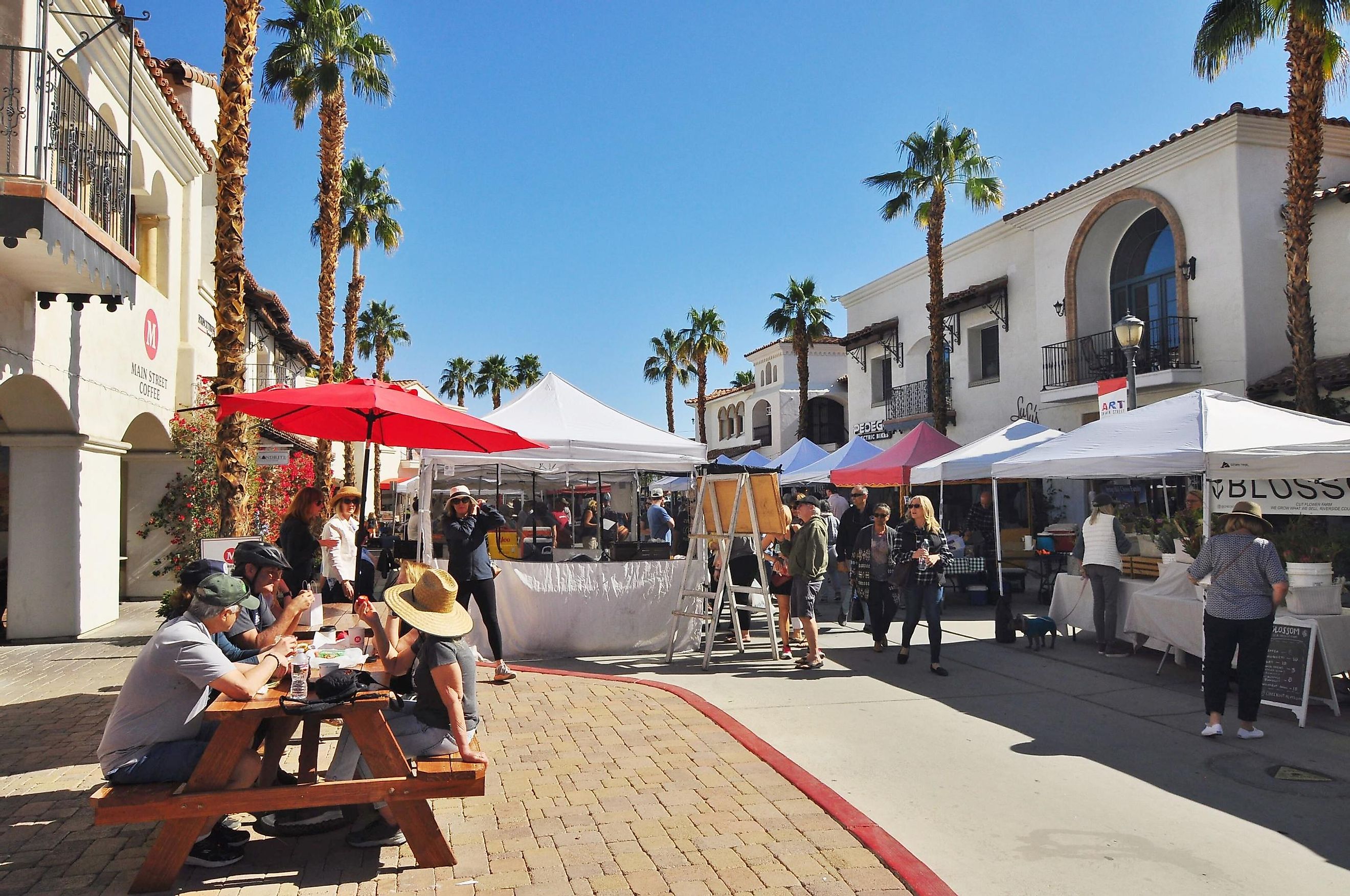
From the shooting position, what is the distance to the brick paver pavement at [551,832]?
391 cm

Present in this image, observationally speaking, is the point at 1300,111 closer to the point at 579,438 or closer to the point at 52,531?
the point at 579,438

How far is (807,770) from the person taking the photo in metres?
5.64

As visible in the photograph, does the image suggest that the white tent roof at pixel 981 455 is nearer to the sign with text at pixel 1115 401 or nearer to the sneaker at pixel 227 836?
the sign with text at pixel 1115 401

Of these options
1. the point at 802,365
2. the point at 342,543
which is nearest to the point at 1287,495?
the point at 342,543

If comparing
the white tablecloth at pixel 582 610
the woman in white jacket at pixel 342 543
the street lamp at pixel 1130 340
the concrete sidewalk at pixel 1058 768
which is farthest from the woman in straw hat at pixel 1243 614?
the woman in white jacket at pixel 342 543

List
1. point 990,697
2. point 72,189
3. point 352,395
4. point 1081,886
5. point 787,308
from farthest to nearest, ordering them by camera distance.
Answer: point 787,308 < point 72,189 < point 990,697 < point 352,395 < point 1081,886

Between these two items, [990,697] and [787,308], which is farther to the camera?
[787,308]

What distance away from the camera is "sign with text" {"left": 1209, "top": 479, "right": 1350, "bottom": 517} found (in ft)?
27.9

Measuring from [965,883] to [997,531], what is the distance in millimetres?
8883

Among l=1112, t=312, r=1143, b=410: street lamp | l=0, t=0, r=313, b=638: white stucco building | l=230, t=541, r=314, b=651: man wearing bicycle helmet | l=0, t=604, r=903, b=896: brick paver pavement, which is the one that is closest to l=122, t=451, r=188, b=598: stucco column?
l=0, t=0, r=313, b=638: white stucco building

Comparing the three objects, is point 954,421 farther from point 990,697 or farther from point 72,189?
point 72,189

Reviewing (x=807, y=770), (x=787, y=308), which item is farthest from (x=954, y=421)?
(x=807, y=770)

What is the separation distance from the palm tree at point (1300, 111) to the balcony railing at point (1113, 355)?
266 centimetres

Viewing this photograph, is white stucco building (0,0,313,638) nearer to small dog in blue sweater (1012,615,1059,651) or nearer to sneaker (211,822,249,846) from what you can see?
sneaker (211,822,249,846)
